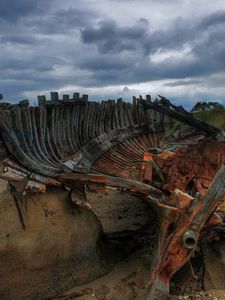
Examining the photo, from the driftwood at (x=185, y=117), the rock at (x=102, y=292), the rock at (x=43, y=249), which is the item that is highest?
the driftwood at (x=185, y=117)

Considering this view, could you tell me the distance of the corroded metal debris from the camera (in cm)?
453

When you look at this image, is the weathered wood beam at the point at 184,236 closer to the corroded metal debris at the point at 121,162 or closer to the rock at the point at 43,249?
the corroded metal debris at the point at 121,162

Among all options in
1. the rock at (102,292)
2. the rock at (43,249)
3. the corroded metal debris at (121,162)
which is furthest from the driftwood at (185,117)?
the rock at (102,292)

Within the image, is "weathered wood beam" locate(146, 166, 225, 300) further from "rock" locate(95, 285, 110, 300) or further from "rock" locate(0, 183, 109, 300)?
"rock" locate(0, 183, 109, 300)

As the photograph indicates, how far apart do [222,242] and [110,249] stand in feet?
4.91

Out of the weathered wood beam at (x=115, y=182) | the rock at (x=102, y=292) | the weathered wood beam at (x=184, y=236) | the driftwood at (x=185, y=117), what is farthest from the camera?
the driftwood at (x=185, y=117)

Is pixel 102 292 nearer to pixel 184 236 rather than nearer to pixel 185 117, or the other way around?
pixel 184 236

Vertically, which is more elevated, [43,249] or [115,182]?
[115,182]

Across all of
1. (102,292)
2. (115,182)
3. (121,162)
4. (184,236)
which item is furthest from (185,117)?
(102,292)

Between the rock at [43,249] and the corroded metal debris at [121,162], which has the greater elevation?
the corroded metal debris at [121,162]

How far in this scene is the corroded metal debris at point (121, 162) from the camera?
14.9 ft

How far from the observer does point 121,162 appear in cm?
690

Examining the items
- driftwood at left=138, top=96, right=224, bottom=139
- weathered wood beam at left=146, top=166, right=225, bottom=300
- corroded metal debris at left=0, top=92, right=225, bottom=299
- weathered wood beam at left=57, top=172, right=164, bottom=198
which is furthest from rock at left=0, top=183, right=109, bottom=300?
driftwood at left=138, top=96, right=224, bottom=139

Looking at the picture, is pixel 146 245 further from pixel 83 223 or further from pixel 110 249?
pixel 83 223
